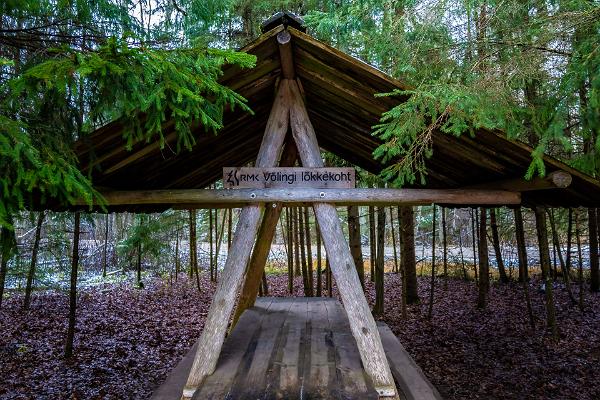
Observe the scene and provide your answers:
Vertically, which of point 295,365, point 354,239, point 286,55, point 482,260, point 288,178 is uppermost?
point 286,55

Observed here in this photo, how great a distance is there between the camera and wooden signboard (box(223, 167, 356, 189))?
490 cm

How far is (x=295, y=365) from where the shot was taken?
16.3 ft

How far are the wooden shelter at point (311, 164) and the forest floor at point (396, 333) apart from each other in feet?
10.3

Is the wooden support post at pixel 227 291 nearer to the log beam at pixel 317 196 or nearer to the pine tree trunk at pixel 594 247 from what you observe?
the log beam at pixel 317 196

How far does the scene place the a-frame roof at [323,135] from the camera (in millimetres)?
4352

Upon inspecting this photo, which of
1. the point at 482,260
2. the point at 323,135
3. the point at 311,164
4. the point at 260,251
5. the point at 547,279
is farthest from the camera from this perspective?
the point at 482,260

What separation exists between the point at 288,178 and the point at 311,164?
14.0 inches

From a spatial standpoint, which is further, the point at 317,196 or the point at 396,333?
the point at 396,333

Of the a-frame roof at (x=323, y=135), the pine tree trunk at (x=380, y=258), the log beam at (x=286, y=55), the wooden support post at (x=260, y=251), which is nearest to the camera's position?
the log beam at (x=286, y=55)

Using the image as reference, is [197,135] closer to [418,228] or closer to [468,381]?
[468,381]

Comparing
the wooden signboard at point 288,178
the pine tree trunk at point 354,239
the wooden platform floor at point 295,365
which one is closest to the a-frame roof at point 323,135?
the wooden signboard at point 288,178

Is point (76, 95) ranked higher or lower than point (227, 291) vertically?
higher

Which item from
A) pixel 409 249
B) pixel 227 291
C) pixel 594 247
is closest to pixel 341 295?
pixel 227 291

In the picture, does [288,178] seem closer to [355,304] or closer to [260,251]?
[355,304]
